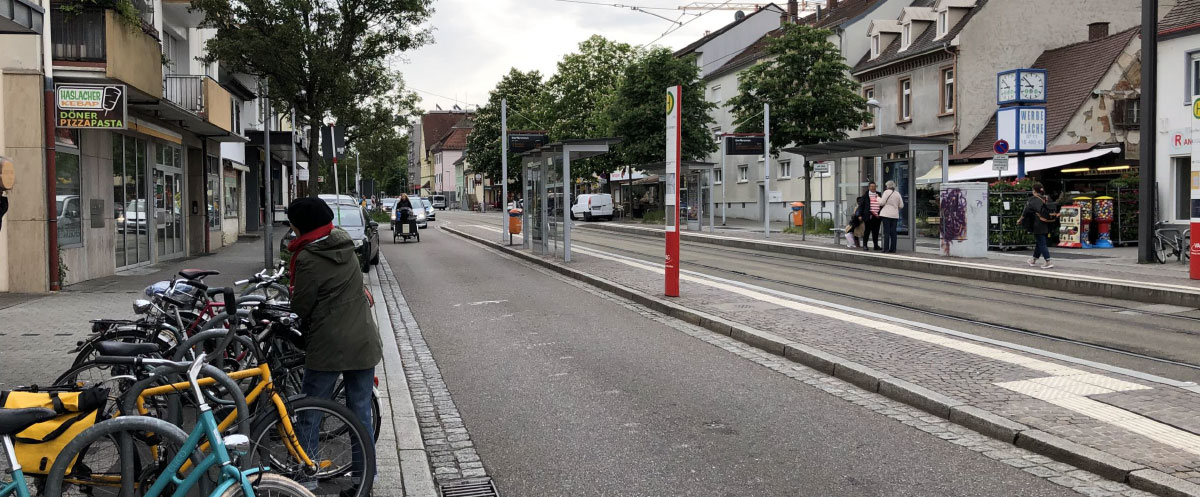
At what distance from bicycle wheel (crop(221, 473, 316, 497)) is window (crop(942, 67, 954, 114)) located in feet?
120

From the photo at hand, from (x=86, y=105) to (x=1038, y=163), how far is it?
84.0 ft

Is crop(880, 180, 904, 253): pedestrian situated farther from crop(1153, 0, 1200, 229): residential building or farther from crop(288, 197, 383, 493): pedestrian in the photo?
crop(288, 197, 383, 493): pedestrian

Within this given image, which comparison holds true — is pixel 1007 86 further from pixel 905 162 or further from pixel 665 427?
pixel 665 427

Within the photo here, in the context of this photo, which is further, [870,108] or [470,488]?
[870,108]

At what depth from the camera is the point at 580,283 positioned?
57.5ft

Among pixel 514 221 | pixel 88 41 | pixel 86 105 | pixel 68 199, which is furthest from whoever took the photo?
pixel 514 221

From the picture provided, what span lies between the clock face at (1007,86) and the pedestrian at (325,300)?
23354mm

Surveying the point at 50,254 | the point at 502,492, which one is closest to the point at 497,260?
the point at 50,254

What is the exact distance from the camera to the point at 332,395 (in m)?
5.20

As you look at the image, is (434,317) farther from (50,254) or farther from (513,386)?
(50,254)

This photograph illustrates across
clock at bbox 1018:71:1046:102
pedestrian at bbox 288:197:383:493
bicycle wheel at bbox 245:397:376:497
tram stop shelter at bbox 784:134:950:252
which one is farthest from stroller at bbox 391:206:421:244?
bicycle wheel at bbox 245:397:376:497

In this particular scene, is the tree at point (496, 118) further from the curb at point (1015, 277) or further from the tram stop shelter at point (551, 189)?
the curb at point (1015, 277)

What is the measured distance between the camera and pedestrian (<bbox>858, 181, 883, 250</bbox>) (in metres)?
23.8

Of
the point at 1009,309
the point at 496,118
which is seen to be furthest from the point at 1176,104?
the point at 496,118
